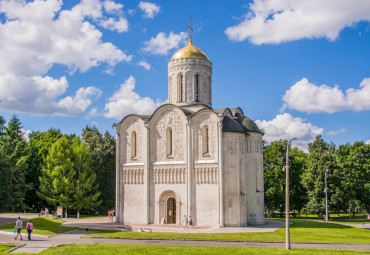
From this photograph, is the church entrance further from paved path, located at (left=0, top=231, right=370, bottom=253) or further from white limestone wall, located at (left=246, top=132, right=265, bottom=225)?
paved path, located at (left=0, top=231, right=370, bottom=253)

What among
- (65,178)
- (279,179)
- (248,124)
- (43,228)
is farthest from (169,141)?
(279,179)

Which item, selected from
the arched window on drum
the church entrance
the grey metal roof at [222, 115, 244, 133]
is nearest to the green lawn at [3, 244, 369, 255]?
the church entrance

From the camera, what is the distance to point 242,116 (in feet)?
124

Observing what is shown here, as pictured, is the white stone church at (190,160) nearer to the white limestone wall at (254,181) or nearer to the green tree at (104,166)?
the white limestone wall at (254,181)

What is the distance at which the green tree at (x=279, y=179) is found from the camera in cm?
4734

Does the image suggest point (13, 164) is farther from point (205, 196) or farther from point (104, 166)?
point (205, 196)

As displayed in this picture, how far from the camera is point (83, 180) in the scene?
4484 cm

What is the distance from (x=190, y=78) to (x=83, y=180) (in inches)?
722

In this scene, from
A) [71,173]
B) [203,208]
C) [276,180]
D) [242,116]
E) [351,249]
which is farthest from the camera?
[276,180]

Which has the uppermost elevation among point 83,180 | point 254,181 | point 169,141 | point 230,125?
point 230,125

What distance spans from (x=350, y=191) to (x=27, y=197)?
1628 inches

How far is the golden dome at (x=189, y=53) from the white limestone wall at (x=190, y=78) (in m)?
0.51

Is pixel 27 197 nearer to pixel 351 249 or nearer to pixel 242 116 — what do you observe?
pixel 242 116

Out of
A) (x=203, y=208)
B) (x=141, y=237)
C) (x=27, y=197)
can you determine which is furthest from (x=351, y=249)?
(x=27, y=197)
